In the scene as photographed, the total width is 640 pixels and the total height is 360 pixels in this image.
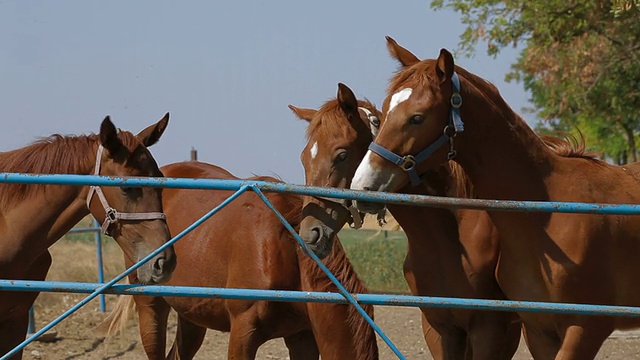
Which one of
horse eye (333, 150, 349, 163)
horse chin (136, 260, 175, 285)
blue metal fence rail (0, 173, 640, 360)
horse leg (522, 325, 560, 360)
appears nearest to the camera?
blue metal fence rail (0, 173, 640, 360)

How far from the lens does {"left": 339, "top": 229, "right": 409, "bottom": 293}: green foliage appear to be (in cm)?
1203

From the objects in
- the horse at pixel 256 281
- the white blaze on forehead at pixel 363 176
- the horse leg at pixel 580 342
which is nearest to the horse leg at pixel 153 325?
the horse at pixel 256 281

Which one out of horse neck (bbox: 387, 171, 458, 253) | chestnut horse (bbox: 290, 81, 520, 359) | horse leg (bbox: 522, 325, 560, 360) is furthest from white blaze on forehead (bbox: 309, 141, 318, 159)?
horse leg (bbox: 522, 325, 560, 360)

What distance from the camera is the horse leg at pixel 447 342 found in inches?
182

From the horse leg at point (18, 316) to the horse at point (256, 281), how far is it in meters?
1.05

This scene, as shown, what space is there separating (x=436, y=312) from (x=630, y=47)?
916cm

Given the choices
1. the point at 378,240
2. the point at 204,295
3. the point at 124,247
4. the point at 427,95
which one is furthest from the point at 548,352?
the point at 378,240

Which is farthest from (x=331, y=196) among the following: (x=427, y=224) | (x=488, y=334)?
(x=488, y=334)

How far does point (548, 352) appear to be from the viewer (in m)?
4.16

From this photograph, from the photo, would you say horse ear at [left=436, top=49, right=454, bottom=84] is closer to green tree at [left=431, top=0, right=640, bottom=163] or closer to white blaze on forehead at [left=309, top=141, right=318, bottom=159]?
white blaze on forehead at [left=309, top=141, right=318, bottom=159]

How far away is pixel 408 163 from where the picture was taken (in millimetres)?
3975

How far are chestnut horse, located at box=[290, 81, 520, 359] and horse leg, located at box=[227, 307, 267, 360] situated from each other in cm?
101

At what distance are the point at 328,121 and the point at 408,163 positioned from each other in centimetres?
94

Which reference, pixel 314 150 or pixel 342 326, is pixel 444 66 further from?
pixel 342 326
